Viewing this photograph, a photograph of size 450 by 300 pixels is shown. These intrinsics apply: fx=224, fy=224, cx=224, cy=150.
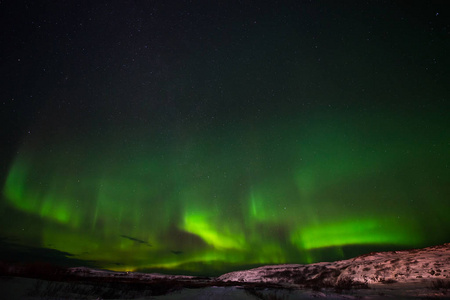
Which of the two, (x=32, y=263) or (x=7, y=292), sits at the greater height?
(x=32, y=263)

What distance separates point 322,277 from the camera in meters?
35.1

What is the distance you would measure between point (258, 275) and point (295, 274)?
31.9 feet

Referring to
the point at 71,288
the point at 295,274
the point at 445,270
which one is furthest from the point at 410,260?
the point at 71,288

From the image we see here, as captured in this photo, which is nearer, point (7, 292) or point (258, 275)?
point (7, 292)

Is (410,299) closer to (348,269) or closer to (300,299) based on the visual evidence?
(300,299)

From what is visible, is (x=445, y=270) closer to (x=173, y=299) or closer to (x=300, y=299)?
(x=300, y=299)

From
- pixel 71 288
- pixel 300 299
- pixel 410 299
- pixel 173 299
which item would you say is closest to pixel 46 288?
pixel 71 288

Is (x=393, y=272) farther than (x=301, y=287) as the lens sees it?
Yes

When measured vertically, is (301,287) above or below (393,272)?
below

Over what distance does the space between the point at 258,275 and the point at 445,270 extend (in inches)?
1428

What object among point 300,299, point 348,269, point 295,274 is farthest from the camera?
point 295,274

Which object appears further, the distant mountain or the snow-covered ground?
the distant mountain

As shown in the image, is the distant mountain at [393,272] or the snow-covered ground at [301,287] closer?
the snow-covered ground at [301,287]

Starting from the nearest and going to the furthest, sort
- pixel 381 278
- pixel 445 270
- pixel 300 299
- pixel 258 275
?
pixel 300 299 → pixel 445 270 → pixel 381 278 → pixel 258 275
